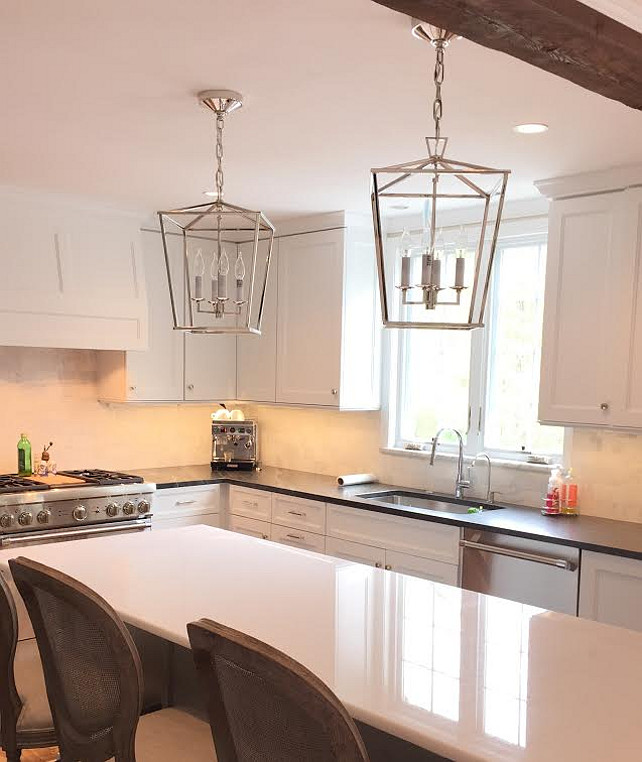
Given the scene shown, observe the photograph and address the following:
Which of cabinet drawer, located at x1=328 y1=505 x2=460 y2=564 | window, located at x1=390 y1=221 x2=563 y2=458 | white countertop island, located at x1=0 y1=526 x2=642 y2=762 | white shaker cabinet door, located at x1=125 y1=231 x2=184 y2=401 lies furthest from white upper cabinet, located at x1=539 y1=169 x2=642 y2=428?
white shaker cabinet door, located at x1=125 y1=231 x2=184 y2=401

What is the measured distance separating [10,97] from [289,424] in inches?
126

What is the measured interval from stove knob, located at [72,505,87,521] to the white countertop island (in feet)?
4.66

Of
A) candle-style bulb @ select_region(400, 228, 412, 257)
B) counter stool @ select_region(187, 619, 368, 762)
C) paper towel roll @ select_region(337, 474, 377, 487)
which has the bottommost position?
paper towel roll @ select_region(337, 474, 377, 487)

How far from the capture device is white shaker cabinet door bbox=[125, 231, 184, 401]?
198 inches

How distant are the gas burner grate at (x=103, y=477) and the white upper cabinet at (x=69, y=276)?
0.71m

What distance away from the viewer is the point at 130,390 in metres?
5.02

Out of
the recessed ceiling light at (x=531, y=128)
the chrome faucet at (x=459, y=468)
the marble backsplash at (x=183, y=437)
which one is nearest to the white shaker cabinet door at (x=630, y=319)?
the marble backsplash at (x=183, y=437)

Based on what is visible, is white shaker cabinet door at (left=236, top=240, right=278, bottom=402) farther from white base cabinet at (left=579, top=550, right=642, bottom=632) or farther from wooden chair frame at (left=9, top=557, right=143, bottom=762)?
wooden chair frame at (left=9, top=557, right=143, bottom=762)

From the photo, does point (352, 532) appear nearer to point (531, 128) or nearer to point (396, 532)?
point (396, 532)

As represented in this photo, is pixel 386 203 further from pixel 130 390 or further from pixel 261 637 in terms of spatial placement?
pixel 261 637

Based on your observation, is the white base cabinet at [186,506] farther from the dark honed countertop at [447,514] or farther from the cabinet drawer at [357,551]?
the cabinet drawer at [357,551]

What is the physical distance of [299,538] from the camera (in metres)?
4.70

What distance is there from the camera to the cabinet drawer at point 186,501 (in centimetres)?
489

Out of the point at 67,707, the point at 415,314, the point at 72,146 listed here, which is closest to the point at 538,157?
the point at 415,314
